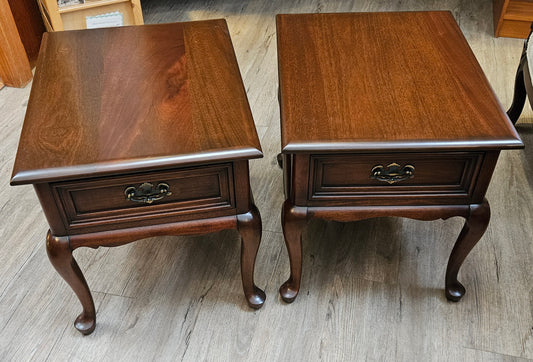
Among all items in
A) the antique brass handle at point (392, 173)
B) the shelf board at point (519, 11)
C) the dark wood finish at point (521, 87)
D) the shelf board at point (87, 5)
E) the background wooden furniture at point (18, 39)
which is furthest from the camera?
the shelf board at point (519, 11)

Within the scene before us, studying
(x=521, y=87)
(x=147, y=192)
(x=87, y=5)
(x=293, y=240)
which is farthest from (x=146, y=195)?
(x=87, y=5)

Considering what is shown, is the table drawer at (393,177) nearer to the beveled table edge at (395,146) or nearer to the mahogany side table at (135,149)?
the beveled table edge at (395,146)

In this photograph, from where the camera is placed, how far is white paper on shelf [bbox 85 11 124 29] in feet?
7.11

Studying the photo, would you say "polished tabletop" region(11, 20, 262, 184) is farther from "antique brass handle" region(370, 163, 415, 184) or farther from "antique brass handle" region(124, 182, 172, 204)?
"antique brass handle" region(370, 163, 415, 184)

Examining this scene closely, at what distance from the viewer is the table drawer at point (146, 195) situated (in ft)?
3.30

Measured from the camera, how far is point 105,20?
7.20 feet

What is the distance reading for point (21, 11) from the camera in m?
2.11

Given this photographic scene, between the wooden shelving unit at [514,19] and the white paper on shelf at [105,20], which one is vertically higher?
the white paper on shelf at [105,20]

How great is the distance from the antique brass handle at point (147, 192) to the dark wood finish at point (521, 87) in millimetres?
1093

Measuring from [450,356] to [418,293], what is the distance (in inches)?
7.0

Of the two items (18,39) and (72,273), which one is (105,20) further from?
(72,273)

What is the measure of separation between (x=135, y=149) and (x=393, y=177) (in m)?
0.51

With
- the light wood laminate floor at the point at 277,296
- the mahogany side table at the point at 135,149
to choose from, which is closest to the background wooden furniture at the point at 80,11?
the light wood laminate floor at the point at 277,296

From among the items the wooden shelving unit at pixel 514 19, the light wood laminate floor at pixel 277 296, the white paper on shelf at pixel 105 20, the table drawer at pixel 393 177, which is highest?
the table drawer at pixel 393 177
